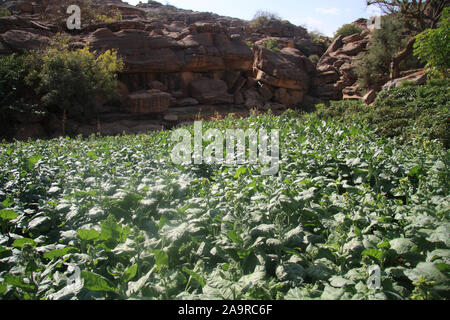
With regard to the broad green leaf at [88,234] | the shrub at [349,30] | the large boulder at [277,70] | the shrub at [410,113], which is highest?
the shrub at [349,30]

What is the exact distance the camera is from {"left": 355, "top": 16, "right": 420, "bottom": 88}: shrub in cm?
1853

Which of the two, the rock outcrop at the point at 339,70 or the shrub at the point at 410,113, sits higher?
the rock outcrop at the point at 339,70

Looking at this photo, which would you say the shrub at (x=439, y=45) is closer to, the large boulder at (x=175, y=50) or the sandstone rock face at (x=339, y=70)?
the sandstone rock face at (x=339, y=70)

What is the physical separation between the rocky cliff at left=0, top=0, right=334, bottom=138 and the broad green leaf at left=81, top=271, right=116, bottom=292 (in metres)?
14.7

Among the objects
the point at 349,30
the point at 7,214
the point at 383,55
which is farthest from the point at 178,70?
the point at 349,30

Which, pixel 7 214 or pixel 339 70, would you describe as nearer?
pixel 7 214

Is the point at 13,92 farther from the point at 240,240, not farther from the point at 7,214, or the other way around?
the point at 240,240

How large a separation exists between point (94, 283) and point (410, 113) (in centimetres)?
838

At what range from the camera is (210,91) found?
838 inches

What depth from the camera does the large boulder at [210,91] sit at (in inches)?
830

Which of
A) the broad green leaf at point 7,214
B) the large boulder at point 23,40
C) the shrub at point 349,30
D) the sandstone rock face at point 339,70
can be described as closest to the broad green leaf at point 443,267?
the broad green leaf at point 7,214

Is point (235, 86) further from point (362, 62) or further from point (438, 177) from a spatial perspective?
point (438, 177)
